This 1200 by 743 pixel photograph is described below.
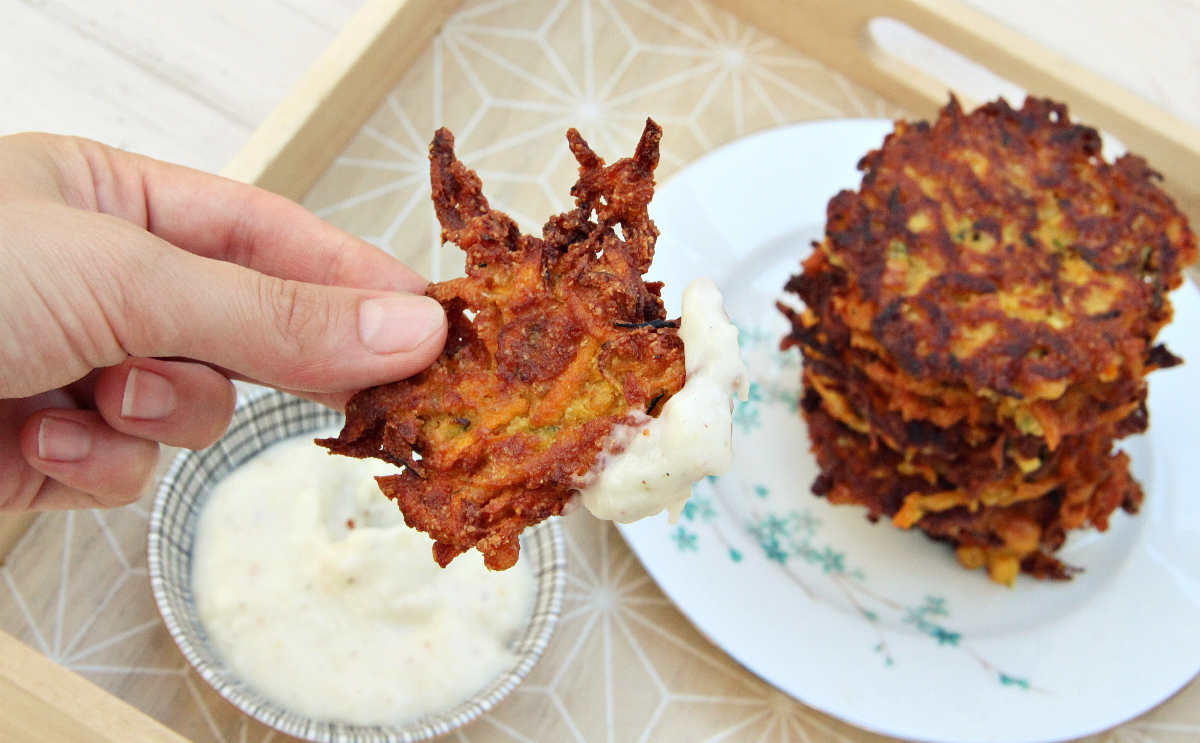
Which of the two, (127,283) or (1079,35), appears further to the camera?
(1079,35)

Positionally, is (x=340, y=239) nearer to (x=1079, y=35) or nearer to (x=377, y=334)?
(x=377, y=334)

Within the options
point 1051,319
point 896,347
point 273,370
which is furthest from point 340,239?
point 1051,319

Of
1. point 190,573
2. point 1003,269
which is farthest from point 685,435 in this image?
point 190,573

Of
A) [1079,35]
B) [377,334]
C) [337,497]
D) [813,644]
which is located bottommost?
[337,497]

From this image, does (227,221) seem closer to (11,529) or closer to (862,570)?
(11,529)

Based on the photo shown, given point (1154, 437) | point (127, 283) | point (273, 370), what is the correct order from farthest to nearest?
1. point (1154, 437)
2. point (273, 370)
3. point (127, 283)

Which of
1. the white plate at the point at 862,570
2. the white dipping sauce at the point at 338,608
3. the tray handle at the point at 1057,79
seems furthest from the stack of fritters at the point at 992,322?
the white dipping sauce at the point at 338,608
